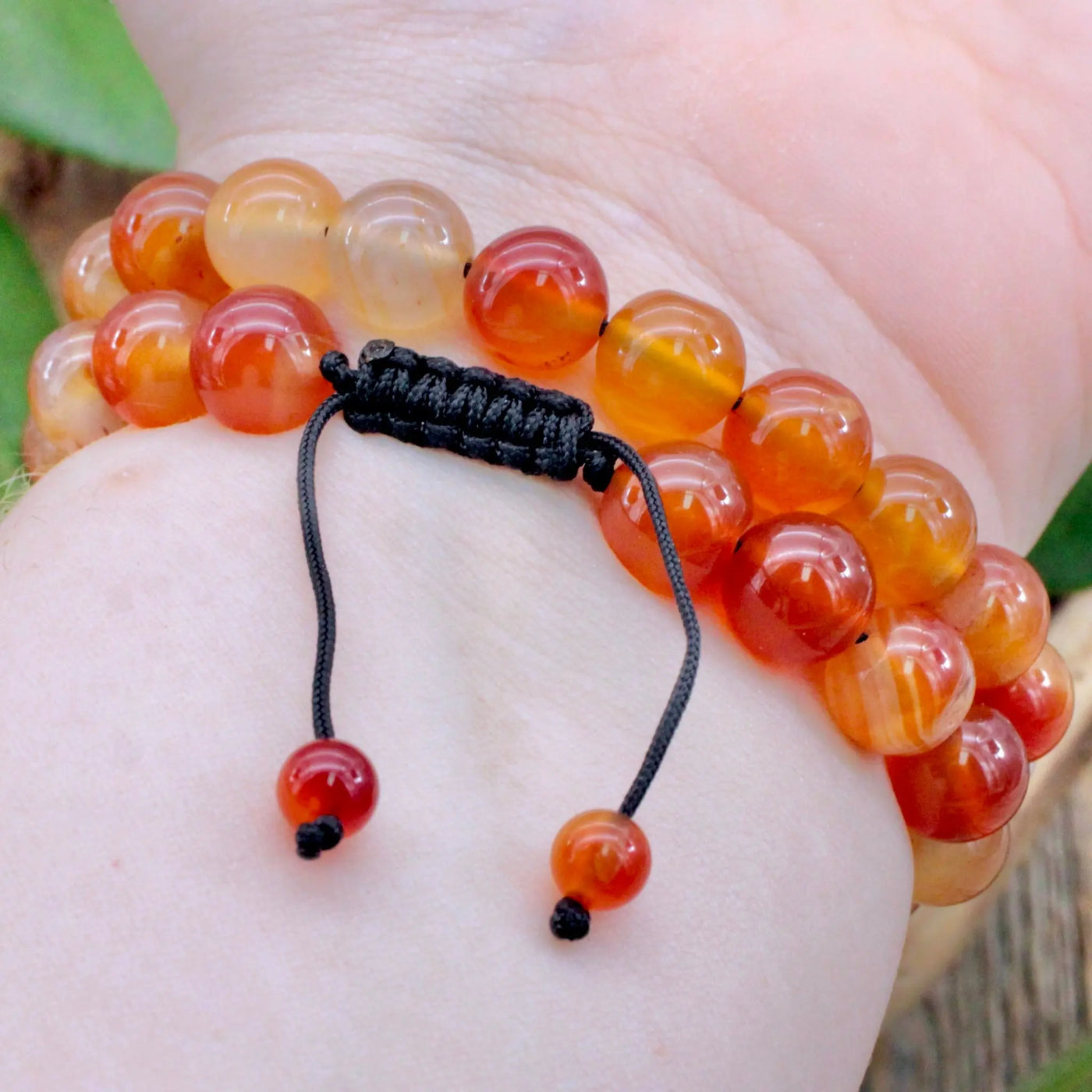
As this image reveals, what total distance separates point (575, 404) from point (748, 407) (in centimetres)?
12

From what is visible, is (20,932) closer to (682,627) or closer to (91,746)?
(91,746)

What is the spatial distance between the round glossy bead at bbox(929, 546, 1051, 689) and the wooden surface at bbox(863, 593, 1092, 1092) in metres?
0.50

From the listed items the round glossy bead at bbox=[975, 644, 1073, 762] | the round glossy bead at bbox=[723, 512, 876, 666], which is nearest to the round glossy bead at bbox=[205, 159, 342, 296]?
the round glossy bead at bbox=[723, 512, 876, 666]

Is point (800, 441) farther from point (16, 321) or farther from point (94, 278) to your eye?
point (16, 321)

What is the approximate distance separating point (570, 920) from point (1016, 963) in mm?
894

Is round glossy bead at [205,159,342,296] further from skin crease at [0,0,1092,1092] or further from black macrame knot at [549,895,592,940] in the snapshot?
black macrame knot at [549,895,592,940]

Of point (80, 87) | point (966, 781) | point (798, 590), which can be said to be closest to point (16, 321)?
point (80, 87)

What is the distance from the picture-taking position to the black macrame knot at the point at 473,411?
0.68 m

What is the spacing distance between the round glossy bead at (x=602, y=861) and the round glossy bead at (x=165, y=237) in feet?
1.62

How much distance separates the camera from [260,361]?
0.68 meters

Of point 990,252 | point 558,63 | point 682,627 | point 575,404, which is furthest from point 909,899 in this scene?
point 558,63

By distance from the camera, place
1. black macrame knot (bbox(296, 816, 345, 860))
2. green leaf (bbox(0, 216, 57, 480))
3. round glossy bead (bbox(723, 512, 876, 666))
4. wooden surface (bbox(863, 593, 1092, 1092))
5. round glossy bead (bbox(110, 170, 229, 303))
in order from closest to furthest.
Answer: black macrame knot (bbox(296, 816, 345, 860))
round glossy bead (bbox(723, 512, 876, 666))
round glossy bead (bbox(110, 170, 229, 303))
green leaf (bbox(0, 216, 57, 480))
wooden surface (bbox(863, 593, 1092, 1092))

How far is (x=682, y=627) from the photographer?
2.30 ft

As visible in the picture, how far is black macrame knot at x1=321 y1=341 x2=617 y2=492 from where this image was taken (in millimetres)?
684
